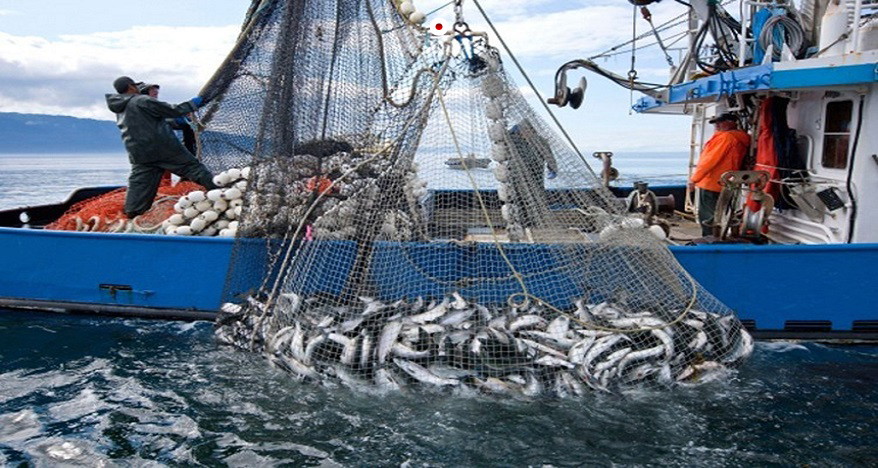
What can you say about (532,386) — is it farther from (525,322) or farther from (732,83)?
(732,83)

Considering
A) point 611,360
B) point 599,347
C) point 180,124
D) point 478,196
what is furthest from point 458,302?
point 180,124

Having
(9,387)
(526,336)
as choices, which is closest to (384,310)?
(526,336)

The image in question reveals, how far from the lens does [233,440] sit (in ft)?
17.2

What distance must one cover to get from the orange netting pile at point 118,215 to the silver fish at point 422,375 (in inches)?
158

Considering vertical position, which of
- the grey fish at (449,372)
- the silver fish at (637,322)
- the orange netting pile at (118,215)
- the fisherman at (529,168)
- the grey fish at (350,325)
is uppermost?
the fisherman at (529,168)

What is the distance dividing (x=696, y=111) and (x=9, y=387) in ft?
33.9

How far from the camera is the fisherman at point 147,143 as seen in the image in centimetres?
823

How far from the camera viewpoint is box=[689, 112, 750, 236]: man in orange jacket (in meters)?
8.28

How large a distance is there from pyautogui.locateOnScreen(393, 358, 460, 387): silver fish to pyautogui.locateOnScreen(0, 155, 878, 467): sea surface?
0.58ft

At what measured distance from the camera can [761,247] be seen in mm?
6738

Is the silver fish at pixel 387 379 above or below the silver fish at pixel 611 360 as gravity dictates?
below

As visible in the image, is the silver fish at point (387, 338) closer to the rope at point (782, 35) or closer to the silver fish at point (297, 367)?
the silver fish at point (297, 367)

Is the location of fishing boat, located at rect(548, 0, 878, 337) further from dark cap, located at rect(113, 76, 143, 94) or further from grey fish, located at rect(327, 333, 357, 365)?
dark cap, located at rect(113, 76, 143, 94)

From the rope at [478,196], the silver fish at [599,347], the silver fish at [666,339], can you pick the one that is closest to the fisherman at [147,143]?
the rope at [478,196]
